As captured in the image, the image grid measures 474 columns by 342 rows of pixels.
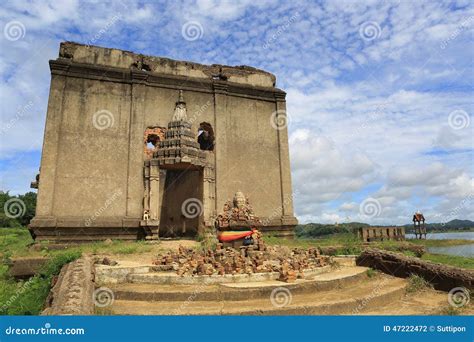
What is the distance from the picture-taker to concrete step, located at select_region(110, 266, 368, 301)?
19.7 ft

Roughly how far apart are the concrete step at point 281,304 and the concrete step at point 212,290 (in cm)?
7

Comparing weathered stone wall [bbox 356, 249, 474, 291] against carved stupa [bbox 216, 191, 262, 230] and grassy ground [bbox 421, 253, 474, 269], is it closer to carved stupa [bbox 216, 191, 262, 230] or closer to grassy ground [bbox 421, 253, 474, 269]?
grassy ground [bbox 421, 253, 474, 269]

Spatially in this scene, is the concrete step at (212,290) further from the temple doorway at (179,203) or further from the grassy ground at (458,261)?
the temple doorway at (179,203)

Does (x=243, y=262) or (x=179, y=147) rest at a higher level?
(x=179, y=147)

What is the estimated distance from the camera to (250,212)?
10.4 meters

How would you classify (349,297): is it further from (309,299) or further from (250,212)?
(250,212)

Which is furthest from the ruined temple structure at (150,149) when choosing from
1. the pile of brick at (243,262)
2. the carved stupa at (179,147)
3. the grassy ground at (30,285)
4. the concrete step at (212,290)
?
the concrete step at (212,290)

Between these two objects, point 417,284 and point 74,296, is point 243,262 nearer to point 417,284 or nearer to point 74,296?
point 417,284

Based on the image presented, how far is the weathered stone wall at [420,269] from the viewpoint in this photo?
23.5 feet

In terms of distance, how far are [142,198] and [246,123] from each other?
21.0 feet

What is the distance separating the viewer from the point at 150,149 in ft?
56.5

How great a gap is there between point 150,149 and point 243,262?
1076 cm

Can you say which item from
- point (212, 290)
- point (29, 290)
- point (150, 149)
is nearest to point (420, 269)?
point (212, 290)

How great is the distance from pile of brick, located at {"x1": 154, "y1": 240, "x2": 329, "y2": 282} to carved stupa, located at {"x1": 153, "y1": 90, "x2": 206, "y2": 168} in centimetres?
574
